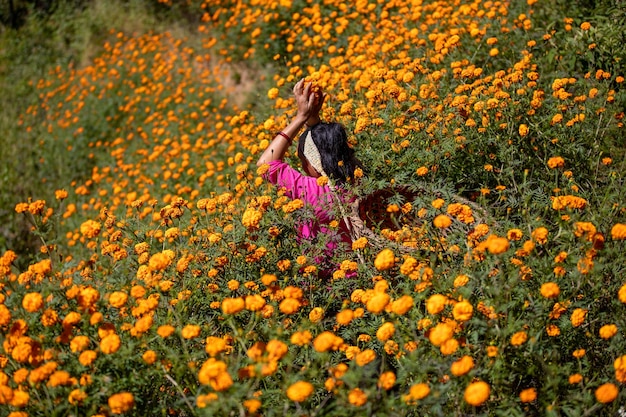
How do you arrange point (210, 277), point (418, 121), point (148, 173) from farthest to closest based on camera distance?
point (148, 173) → point (418, 121) → point (210, 277)

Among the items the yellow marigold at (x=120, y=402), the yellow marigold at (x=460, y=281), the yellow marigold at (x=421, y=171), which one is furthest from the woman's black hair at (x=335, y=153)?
the yellow marigold at (x=120, y=402)

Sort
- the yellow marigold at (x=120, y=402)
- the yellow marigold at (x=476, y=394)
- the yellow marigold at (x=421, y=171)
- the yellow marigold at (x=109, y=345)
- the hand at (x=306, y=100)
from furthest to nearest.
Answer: the hand at (x=306, y=100) → the yellow marigold at (x=421, y=171) → the yellow marigold at (x=109, y=345) → the yellow marigold at (x=120, y=402) → the yellow marigold at (x=476, y=394)

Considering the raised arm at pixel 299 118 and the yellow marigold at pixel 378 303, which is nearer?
the yellow marigold at pixel 378 303

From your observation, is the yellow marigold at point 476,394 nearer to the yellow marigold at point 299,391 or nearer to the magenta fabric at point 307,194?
the yellow marigold at point 299,391

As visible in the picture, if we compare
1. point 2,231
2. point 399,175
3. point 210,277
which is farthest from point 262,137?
point 2,231

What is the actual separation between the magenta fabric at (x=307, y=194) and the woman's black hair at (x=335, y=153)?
0.12 meters

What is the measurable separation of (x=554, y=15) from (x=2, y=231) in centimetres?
582

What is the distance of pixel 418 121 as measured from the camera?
11.3 feet

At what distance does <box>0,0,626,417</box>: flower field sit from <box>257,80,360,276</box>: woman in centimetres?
11

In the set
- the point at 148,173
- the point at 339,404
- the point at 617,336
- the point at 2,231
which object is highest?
the point at 339,404

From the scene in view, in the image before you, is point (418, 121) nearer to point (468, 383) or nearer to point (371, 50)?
point (371, 50)

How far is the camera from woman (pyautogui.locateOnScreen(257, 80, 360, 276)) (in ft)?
9.61

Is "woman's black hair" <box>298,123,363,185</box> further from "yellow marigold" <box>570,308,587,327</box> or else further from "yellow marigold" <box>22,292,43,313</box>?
"yellow marigold" <box>22,292,43,313</box>

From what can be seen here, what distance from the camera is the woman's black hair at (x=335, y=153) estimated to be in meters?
3.16
